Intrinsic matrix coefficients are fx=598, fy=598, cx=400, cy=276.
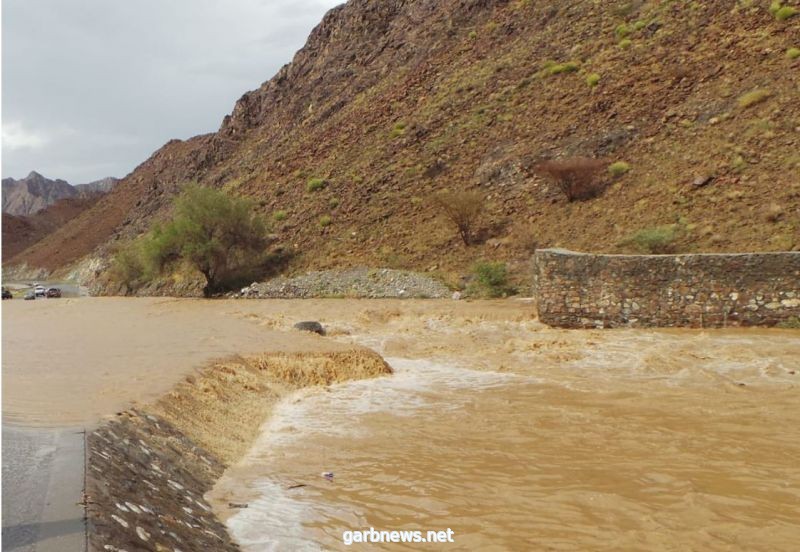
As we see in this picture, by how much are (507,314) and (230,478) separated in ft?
42.9

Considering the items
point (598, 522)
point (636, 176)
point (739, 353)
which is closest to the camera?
point (598, 522)

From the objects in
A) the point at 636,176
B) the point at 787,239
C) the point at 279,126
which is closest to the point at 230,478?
the point at 787,239

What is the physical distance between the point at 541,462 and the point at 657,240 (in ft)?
49.6

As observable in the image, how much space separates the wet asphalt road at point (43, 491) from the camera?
297cm

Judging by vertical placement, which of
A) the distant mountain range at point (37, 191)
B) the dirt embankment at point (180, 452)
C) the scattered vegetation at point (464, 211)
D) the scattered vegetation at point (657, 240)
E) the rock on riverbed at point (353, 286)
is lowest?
the dirt embankment at point (180, 452)

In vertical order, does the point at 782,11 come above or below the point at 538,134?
above

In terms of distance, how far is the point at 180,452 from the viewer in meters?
6.01

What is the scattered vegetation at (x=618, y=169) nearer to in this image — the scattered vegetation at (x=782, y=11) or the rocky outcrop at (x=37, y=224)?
the scattered vegetation at (x=782, y=11)

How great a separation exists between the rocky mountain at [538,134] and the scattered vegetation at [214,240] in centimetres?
208

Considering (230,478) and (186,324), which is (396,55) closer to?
(186,324)

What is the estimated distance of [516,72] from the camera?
34750mm

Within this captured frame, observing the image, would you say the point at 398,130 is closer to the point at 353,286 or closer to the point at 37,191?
the point at 353,286

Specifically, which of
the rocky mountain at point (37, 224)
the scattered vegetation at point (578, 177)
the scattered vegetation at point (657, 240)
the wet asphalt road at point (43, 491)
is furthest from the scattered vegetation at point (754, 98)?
the rocky mountain at point (37, 224)

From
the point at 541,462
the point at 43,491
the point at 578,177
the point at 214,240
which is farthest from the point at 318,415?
the point at 214,240
